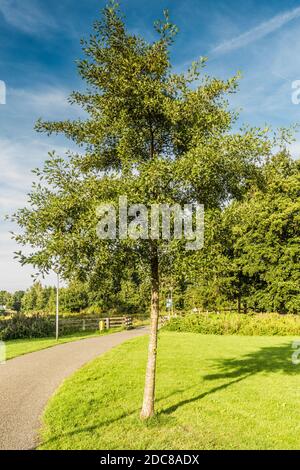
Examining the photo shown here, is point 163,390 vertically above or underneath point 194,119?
underneath

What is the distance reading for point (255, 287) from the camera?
4556 centimetres

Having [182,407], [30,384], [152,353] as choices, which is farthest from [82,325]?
[152,353]

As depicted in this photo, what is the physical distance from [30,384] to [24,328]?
19.2 meters

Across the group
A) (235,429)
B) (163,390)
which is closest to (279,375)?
(163,390)

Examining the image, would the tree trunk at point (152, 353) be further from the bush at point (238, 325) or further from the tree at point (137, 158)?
the bush at point (238, 325)

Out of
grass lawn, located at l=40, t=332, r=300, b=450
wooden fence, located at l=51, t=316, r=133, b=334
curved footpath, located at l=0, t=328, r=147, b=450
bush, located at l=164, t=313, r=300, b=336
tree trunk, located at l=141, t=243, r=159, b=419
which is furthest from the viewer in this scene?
wooden fence, located at l=51, t=316, r=133, b=334

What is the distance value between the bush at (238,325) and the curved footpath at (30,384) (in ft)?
43.2

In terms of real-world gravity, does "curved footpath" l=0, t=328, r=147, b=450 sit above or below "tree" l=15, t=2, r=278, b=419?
below

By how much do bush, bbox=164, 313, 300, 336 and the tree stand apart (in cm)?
2527

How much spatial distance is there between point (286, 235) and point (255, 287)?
7.43 meters

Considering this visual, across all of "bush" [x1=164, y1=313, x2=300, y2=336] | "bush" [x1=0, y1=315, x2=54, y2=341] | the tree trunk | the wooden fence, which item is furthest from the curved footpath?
"bush" [x1=164, y1=313, x2=300, y2=336]

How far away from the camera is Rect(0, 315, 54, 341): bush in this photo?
30.6 meters

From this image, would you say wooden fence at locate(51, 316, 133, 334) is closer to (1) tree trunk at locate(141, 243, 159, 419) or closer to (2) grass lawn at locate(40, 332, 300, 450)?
(2) grass lawn at locate(40, 332, 300, 450)
